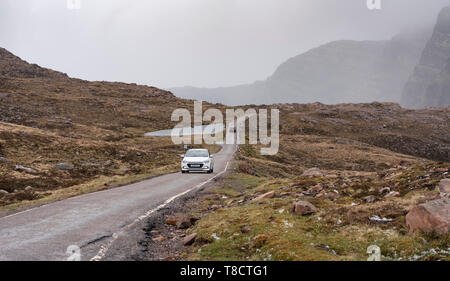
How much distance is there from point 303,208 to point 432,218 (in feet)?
14.3

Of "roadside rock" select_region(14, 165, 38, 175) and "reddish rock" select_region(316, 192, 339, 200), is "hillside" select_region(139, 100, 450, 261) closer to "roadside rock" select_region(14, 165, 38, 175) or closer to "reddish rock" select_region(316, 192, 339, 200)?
"reddish rock" select_region(316, 192, 339, 200)

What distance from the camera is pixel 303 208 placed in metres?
11.0

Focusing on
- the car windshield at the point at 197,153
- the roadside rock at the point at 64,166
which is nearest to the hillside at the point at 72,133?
the roadside rock at the point at 64,166

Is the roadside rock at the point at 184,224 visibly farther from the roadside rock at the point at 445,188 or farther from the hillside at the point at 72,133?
the hillside at the point at 72,133

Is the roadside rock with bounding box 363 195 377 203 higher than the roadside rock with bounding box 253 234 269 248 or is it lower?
higher

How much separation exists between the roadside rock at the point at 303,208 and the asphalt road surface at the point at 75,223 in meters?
5.97

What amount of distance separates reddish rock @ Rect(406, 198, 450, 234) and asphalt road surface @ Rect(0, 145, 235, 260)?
7.78 m

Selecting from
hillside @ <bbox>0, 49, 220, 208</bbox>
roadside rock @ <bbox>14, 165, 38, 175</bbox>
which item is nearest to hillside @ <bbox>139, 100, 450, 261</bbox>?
hillside @ <bbox>0, 49, 220, 208</bbox>

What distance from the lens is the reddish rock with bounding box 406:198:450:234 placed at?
22.9 feet

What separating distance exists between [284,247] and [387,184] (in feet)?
25.8

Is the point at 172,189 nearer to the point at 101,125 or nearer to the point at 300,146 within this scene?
the point at 300,146

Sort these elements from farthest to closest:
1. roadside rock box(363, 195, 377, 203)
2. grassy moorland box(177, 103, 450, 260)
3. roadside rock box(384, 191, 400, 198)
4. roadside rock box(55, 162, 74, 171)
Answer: roadside rock box(55, 162, 74, 171)
roadside rock box(363, 195, 377, 203)
roadside rock box(384, 191, 400, 198)
grassy moorland box(177, 103, 450, 260)
